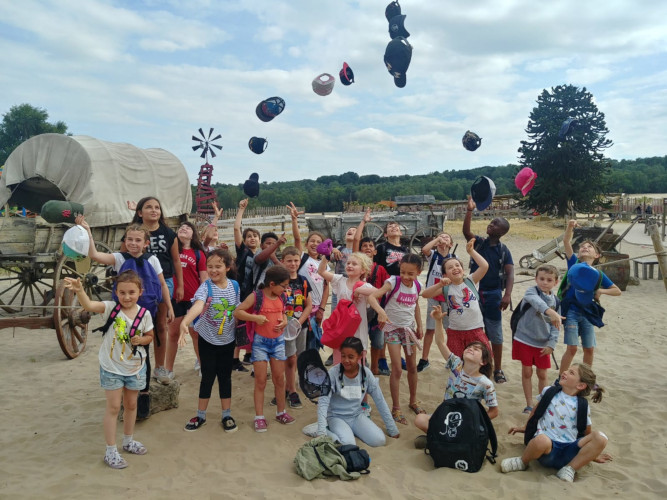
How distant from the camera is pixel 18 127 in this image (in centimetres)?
3912

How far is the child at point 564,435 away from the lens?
10.2ft

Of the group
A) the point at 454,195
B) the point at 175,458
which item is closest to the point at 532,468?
the point at 175,458

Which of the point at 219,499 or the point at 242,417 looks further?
the point at 242,417

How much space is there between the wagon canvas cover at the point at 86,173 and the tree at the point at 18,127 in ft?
118

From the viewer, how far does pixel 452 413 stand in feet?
10.6

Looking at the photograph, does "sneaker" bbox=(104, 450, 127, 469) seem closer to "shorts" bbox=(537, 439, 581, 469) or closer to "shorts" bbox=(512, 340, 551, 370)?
"shorts" bbox=(537, 439, 581, 469)

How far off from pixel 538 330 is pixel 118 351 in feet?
11.1

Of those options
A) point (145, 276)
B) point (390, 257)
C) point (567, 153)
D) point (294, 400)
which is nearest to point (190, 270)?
point (145, 276)

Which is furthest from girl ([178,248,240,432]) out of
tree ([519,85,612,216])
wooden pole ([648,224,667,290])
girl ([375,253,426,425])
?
tree ([519,85,612,216])

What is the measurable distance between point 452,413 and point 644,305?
7478 mm

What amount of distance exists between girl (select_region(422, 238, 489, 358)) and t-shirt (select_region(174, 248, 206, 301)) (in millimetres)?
2198

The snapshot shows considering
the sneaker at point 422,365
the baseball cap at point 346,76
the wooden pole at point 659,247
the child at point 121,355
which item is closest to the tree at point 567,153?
the wooden pole at point 659,247

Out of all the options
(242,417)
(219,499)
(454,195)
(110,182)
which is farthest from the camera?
(454,195)

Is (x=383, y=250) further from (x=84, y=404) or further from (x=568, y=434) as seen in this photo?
(x=84, y=404)
